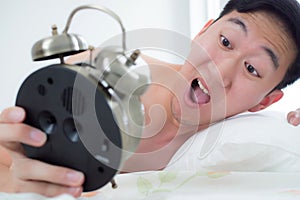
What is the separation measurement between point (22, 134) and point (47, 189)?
9 cm

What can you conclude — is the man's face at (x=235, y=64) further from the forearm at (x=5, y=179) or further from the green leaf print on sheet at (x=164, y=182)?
the forearm at (x=5, y=179)

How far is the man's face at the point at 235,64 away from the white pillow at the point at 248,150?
0.23ft

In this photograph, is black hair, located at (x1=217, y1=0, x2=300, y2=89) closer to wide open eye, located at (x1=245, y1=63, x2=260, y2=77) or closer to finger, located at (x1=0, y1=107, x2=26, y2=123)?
wide open eye, located at (x1=245, y1=63, x2=260, y2=77)

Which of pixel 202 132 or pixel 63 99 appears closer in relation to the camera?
pixel 63 99

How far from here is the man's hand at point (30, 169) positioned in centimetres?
58

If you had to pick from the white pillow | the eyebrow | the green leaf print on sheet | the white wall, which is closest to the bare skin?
the white pillow

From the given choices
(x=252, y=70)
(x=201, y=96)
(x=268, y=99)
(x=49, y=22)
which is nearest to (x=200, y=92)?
(x=201, y=96)

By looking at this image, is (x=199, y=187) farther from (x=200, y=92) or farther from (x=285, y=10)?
(x=285, y=10)

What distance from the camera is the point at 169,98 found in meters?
1.07

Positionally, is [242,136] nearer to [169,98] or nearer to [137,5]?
[169,98]

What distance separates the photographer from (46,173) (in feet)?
1.97

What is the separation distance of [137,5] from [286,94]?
75 centimetres

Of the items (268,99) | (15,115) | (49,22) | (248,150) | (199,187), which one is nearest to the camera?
(15,115)

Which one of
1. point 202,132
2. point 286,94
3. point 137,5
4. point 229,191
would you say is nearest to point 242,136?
point 202,132
